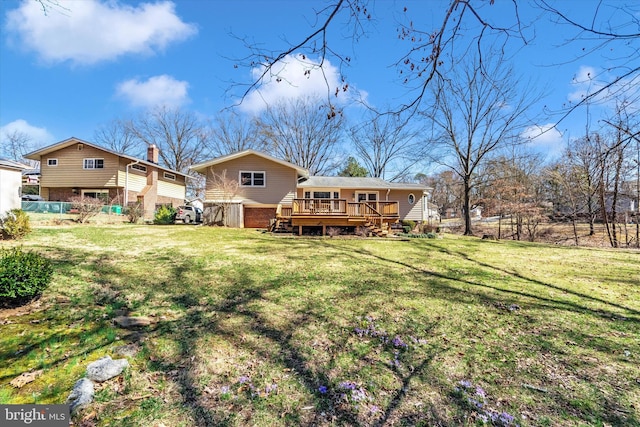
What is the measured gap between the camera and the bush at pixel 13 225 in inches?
331

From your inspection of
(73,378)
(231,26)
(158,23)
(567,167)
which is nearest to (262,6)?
(231,26)

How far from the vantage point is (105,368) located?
2.71m

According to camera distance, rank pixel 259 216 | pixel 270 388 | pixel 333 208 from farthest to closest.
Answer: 1. pixel 259 216
2. pixel 333 208
3. pixel 270 388

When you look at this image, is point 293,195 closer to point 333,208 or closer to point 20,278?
point 333,208

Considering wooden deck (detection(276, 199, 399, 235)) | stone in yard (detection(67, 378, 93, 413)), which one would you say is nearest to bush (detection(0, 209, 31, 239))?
stone in yard (detection(67, 378, 93, 413))

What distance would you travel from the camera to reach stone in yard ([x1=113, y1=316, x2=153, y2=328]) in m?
3.69

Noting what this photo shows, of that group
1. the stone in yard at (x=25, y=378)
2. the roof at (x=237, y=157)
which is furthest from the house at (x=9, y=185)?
the stone in yard at (x=25, y=378)

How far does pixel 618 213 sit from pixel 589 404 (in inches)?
861

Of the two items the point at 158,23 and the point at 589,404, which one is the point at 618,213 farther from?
the point at 158,23

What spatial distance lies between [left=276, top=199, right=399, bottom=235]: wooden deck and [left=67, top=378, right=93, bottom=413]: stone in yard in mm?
11604

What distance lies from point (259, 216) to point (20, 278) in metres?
14.4

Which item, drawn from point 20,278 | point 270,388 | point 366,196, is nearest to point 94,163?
point 366,196

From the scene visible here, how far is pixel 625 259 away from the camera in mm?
9234

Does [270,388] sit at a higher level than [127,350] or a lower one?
lower
